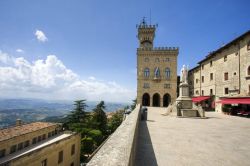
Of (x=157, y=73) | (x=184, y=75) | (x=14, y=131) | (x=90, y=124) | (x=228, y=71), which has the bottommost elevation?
(x=90, y=124)

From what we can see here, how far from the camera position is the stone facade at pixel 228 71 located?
882 inches

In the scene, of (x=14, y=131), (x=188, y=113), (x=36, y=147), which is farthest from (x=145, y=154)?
(x=14, y=131)

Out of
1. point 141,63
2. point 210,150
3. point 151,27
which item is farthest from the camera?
point 151,27

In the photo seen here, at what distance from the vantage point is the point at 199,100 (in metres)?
31.5

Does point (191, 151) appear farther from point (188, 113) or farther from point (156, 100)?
point (156, 100)

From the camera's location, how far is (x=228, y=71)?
26.2m

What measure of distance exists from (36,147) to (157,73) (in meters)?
30.5

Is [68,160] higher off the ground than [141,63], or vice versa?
[141,63]

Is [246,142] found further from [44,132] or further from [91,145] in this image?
[44,132]

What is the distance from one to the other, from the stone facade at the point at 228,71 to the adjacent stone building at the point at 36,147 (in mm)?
23494

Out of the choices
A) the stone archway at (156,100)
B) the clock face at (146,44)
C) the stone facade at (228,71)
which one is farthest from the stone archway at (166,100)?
the clock face at (146,44)

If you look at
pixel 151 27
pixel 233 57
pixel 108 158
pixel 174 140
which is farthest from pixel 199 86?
pixel 108 158

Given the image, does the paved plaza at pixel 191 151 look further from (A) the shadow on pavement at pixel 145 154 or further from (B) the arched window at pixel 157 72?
(B) the arched window at pixel 157 72

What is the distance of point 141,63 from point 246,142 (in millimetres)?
35436
